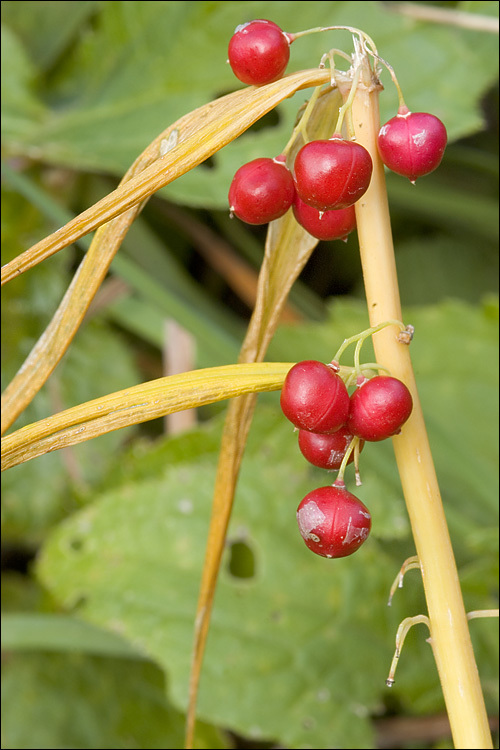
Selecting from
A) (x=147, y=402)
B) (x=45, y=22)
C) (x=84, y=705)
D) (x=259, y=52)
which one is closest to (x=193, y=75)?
(x=45, y=22)

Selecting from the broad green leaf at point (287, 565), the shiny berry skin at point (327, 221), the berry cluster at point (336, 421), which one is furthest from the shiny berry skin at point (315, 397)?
the broad green leaf at point (287, 565)

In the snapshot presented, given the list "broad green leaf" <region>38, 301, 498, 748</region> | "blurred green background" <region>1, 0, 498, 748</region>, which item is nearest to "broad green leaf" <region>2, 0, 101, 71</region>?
"blurred green background" <region>1, 0, 498, 748</region>

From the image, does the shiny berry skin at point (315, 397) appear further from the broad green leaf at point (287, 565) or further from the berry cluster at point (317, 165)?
the broad green leaf at point (287, 565)

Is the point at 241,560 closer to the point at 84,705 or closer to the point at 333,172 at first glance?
the point at 84,705

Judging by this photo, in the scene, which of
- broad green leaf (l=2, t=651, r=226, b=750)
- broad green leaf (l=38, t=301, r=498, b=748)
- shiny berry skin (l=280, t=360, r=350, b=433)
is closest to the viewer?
shiny berry skin (l=280, t=360, r=350, b=433)

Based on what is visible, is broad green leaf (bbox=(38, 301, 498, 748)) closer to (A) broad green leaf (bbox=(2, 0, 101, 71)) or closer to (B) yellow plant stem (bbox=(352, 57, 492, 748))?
(B) yellow plant stem (bbox=(352, 57, 492, 748))

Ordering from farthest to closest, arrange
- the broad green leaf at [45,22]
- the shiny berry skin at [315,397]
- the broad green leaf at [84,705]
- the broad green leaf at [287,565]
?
1. the broad green leaf at [45,22]
2. the broad green leaf at [84,705]
3. the broad green leaf at [287,565]
4. the shiny berry skin at [315,397]
